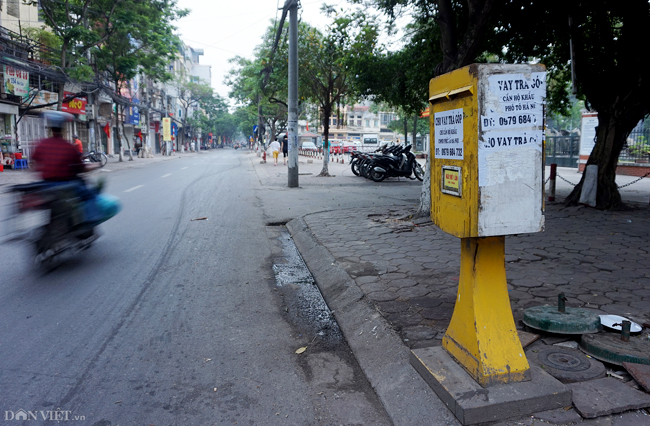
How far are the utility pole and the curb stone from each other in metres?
9.21

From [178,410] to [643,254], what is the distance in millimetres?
5598

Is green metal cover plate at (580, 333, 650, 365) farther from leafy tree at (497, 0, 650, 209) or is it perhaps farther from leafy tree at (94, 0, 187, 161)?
leafy tree at (94, 0, 187, 161)

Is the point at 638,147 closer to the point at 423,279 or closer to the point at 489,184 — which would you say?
the point at 423,279

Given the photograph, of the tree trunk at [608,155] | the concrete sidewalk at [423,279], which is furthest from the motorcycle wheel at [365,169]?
the concrete sidewalk at [423,279]

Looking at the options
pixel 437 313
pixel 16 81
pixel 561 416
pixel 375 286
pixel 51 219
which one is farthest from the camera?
pixel 16 81

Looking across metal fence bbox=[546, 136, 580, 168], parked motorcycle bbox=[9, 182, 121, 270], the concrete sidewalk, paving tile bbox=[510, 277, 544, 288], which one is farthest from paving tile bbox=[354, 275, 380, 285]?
metal fence bbox=[546, 136, 580, 168]

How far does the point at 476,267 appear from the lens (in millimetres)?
2545

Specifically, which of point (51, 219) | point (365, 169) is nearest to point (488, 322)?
point (51, 219)

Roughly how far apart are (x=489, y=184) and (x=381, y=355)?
4.69 ft

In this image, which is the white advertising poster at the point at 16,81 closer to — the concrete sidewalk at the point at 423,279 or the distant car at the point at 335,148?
the concrete sidewalk at the point at 423,279

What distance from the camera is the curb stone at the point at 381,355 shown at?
8.12ft

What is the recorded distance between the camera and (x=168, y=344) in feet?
11.2

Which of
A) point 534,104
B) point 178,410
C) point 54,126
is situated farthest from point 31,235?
point 534,104

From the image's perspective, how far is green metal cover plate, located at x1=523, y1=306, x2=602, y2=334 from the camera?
3.14 metres
